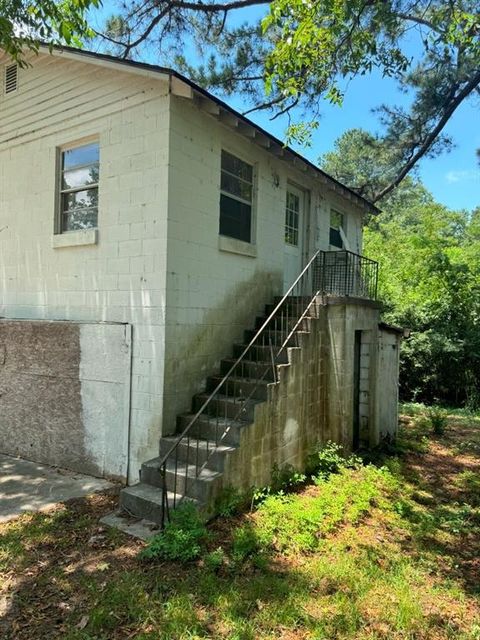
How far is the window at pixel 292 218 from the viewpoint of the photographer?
8.70 metres

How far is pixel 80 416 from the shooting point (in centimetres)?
617

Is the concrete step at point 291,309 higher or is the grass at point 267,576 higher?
the concrete step at point 291,309

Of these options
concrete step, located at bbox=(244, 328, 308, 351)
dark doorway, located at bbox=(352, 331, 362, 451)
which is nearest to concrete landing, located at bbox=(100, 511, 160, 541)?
concrete step, located at bbox=(244, 328, 308, 351)

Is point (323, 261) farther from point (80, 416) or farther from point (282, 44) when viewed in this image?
point (80, 416)

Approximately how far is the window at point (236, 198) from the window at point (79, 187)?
1.86m

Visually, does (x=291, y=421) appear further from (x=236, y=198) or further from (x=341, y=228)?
(x=341, y=228)

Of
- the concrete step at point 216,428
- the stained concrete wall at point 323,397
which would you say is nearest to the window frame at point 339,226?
the stained concrete wall at point 323,397

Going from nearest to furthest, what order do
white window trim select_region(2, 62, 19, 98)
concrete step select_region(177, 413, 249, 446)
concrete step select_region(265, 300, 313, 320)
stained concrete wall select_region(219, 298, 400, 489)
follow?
concrete step select_region(177, 413, 249, 446) → stained concrete wall select_region(219, 298, 400, 489) → white window trim select_region(2, 62, 19, 98) → concrete step select_region(265, 300, 313, 320)

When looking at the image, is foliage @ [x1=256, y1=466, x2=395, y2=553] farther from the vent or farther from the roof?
the vent

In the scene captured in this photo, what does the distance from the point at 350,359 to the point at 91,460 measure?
166 inches

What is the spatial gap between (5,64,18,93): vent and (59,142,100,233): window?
1707 mm

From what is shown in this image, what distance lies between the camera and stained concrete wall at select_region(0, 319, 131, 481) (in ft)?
19.1

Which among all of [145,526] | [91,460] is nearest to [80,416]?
[91,460]

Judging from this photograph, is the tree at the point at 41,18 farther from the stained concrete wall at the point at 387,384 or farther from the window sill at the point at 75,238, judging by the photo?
the stained concrete wall at the point at 387,384
